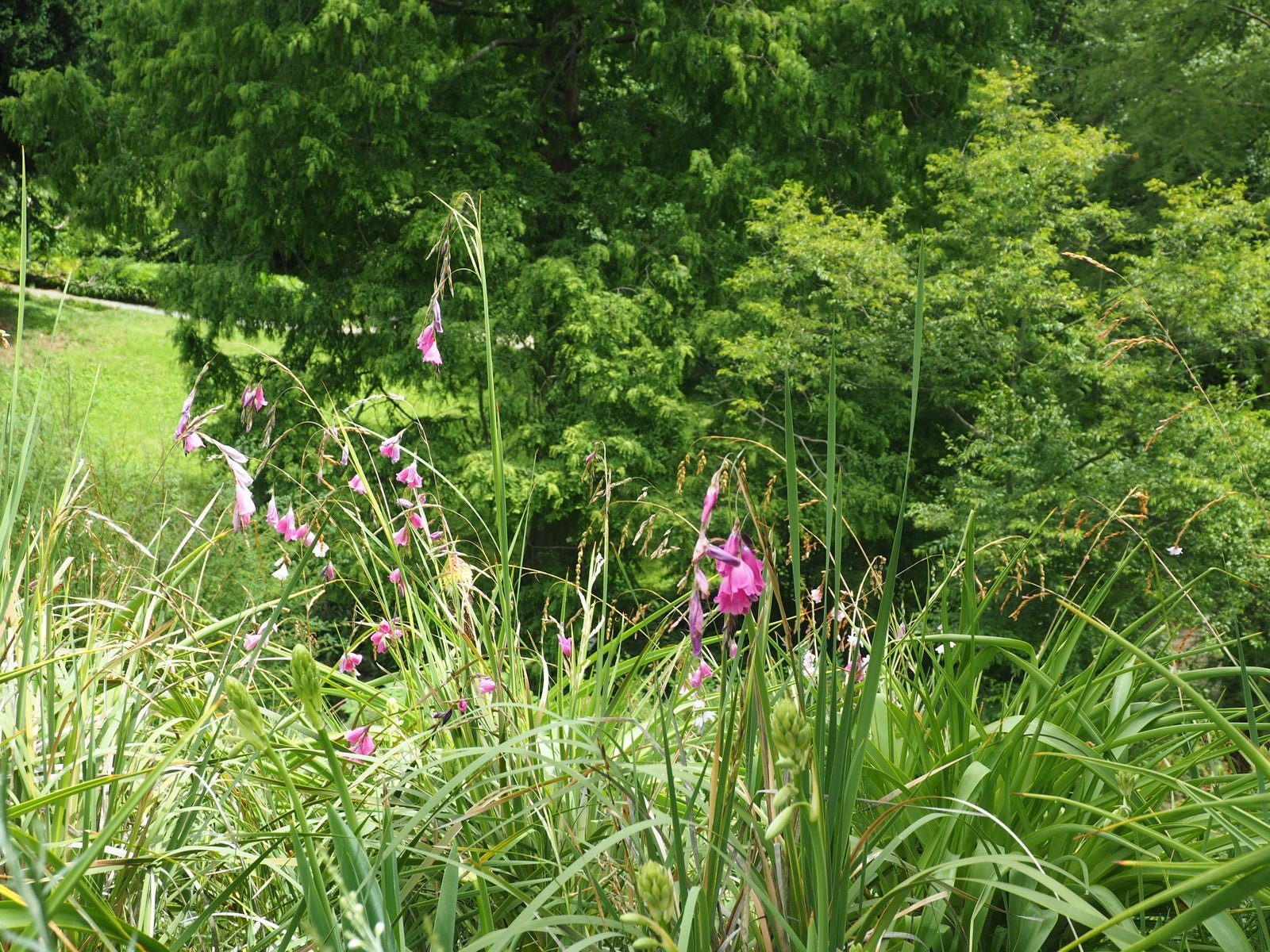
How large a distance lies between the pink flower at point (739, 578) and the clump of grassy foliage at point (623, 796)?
1.6 inches

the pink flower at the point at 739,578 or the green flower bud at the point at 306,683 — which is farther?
the pink flower at the point at 739,578

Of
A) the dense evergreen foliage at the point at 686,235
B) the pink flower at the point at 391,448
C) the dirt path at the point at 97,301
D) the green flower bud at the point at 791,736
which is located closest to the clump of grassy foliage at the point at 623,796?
the green flower bud at the point at 791,736

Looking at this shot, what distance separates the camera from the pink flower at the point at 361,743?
170cm

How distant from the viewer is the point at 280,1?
28.2 ft

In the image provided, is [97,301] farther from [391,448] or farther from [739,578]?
[739,578]

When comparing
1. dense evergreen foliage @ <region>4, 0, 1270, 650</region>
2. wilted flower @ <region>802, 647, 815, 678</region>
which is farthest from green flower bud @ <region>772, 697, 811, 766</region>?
dense evergreen foliage @ <region>4, 0, 1270, 650</region>

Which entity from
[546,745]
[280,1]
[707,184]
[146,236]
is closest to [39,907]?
[546,745]

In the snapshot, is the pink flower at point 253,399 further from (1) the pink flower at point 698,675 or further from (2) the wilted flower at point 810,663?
(2) the wilted flower at point 810,663

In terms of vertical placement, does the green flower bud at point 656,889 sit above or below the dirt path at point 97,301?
above

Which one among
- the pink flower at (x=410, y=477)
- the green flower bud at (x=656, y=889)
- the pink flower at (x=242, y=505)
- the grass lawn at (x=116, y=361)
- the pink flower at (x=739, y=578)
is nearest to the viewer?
the green flower bud at (x=656, y=889)

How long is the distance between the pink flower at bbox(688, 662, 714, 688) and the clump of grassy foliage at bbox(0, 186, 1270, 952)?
3 cm

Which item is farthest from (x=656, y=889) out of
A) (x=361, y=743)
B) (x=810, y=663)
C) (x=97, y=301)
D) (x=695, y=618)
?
(x=97, y=301)

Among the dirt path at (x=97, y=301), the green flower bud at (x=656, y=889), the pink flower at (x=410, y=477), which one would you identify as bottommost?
the dirt path at (x=97, y=301)

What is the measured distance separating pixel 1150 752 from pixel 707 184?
762 cm
